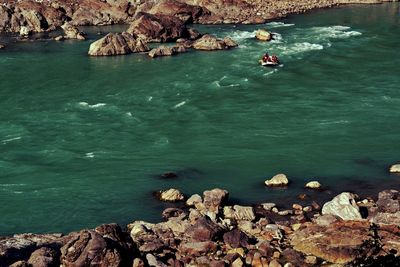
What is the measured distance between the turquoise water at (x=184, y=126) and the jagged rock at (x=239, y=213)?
313 centimetres

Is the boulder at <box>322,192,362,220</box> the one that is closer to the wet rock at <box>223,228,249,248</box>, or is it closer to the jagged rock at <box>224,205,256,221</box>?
the jagged rock at <box>224,205,256,221</box>

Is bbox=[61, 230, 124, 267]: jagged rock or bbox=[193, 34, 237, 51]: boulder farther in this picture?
bbox=[193, 34, 237, 51]: boulder

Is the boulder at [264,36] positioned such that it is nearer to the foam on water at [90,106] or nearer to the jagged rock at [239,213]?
the foam on water at [90,106]

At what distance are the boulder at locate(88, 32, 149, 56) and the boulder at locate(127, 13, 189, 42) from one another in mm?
5873

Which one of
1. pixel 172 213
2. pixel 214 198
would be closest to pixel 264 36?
pixel 214 198

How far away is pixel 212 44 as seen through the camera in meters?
99.7

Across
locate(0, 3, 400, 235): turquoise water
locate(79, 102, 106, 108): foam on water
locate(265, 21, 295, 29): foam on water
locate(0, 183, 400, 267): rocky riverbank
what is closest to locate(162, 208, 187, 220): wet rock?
locate(0, 183, 400, 267): rocky riverbank

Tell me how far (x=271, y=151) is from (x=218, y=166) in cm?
637

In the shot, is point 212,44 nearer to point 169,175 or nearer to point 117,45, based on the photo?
point 117,45

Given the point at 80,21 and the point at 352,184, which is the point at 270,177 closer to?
the point at 352,184

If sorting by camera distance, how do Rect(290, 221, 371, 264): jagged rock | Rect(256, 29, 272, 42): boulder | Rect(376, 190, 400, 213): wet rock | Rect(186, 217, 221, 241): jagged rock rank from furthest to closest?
1. Rect(256, 29, 272, 42): boulder
2. Rect(376, 190, 400, 213): wet rock
3. Rect(186, 217, 221, 241): jagged rock
4. Rect(290, 221, 371, 264): jagged rock

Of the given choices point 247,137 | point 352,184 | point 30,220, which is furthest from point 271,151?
point 30,220

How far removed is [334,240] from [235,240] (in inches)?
268

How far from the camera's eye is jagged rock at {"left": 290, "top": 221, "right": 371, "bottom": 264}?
37.0m
